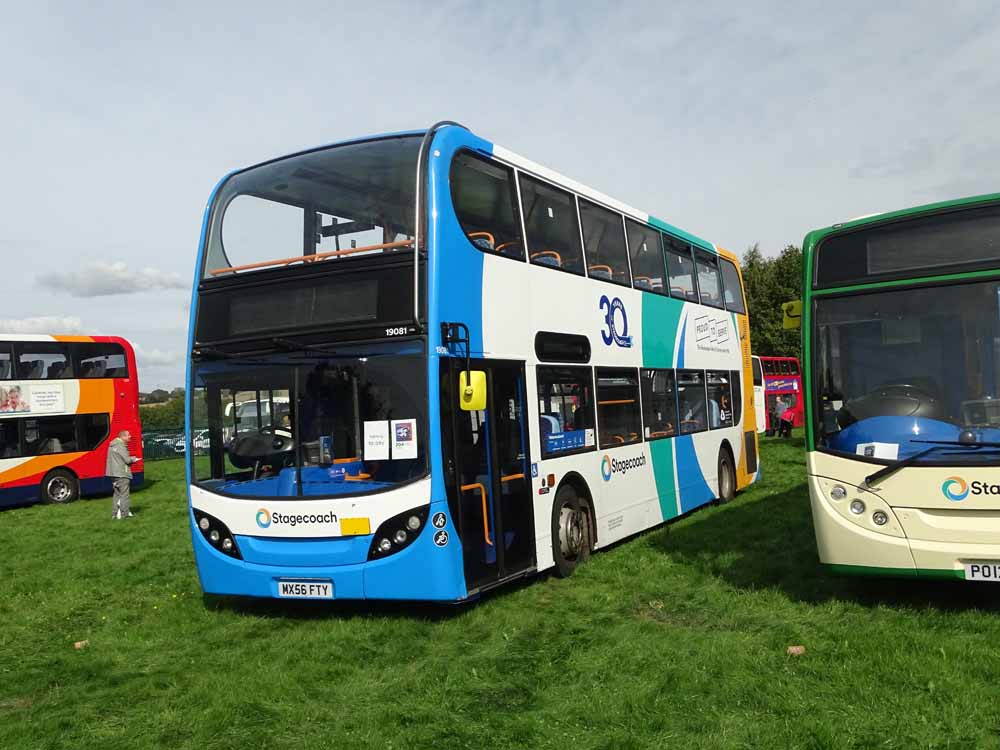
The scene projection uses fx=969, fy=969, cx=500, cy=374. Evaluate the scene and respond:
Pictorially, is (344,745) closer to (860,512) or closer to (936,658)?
(936,658)

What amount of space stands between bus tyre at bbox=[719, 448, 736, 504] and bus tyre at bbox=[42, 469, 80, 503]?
15650mm

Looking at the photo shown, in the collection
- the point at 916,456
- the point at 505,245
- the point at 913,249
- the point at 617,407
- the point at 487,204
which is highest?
the point at 487,204

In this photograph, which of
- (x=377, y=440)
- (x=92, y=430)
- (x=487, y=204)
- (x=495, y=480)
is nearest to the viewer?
(x=377, y=440)

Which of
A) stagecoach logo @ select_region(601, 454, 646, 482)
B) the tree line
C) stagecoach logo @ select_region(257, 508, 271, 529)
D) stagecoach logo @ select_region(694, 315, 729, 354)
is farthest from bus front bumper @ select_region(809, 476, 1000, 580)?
the tree line

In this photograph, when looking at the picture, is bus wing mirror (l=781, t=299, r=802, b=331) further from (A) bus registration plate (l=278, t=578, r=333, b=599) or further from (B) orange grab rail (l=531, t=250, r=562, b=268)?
(A) bus registration plate (l=278, t=578, r=333, b=599)

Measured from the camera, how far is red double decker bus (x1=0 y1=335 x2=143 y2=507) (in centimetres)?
2184

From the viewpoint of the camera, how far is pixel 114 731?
19.1 ft

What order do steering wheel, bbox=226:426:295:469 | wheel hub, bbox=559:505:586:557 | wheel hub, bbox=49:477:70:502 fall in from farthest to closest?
wheel hub, bbox=49:477:70:502
wheel hub, bbox=559:505:586:557
steering wheel, bbox=226:426:295:469

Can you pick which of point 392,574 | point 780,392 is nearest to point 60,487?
point 392,574

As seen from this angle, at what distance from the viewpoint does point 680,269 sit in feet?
46.3

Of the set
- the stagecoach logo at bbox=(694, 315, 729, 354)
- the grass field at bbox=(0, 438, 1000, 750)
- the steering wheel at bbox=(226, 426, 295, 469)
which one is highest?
the stagecoach logo at bbox=(694, 315, 729, 354)

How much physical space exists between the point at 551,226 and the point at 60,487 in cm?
1730

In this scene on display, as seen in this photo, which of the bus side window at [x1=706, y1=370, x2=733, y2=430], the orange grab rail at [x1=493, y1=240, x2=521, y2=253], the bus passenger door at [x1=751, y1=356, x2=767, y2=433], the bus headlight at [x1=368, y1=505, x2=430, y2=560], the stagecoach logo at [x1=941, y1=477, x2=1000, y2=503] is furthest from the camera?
the bus passenger door at [x1=751, y1=356, x2=767, y2=433]

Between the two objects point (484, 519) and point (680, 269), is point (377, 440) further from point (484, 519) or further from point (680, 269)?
point (680, 269)
